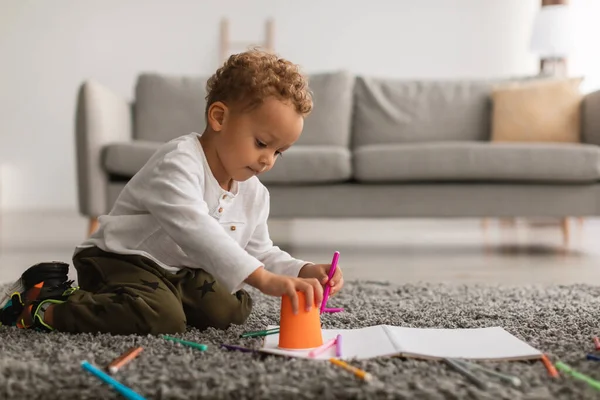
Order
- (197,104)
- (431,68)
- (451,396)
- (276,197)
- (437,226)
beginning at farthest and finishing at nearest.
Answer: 1. (431,68)
2. (437,226)
3. (197,104)
4. (276,197)
5. (451,396)

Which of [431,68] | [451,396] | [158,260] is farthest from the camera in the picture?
[431,68]

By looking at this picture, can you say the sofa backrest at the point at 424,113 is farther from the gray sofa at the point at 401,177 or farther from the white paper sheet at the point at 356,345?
the white paper sheet at the point at 356,345

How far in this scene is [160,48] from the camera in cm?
456

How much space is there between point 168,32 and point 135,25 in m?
0.23

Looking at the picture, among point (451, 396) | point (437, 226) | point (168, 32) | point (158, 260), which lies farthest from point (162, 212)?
point (168, 32)

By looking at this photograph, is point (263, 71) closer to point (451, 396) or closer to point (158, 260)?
point (158, 260)

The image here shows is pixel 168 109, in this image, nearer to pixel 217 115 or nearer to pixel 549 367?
pixel 217 115

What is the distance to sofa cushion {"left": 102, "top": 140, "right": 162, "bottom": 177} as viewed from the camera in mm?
2373

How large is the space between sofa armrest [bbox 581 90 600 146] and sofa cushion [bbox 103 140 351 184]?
0.99 m

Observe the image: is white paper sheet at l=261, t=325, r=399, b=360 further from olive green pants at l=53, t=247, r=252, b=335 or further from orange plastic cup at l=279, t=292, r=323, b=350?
olive green pants at l=53, t=247, r=252, b=335

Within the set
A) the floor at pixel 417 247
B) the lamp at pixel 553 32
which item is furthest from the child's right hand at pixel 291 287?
the lamp at pixel 553 32

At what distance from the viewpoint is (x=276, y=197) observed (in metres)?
2.43

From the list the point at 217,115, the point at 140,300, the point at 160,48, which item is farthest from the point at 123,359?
the point at 160,48

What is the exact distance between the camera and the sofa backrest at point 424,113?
2924 mm
